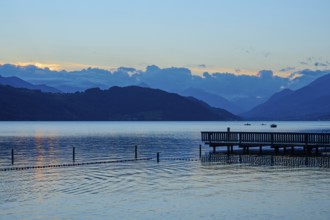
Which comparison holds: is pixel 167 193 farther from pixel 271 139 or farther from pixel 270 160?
pixel 271 139

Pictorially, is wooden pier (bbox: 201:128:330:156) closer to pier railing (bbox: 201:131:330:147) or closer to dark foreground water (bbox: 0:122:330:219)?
pier railing (bbox: 201:131:330:147)

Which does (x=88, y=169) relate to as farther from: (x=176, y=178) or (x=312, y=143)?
(x=312, y=143)

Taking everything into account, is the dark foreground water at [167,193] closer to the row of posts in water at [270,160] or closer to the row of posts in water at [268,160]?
the row of posts in water at [270,160]

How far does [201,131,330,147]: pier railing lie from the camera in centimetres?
7419

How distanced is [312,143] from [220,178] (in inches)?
1121

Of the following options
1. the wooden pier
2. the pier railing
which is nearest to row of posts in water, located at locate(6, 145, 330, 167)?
the wooden pier

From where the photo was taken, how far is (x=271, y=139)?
7681cm

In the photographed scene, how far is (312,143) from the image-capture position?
7438cm

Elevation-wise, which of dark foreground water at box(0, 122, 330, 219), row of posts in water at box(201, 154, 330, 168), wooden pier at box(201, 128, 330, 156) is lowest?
dark foreground water at box(0, 122, 330, 219)

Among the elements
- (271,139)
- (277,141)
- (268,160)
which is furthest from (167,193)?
(277,141)

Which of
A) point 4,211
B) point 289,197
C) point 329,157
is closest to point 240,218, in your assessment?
point 289,197

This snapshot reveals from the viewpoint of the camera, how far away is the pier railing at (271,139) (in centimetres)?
7419

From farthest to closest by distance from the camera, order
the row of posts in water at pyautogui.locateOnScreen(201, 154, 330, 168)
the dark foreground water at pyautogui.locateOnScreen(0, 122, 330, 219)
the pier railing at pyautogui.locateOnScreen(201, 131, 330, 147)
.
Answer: the pier railing at pyautogui.locateOnScreen(201, 131, 330, 147), the row of posts in water at pyautogui.locateOnScreen(201, 154, 330, 168), the dark foreground water at pyautogui.locateOnScreen(0, 122, 330, 219)

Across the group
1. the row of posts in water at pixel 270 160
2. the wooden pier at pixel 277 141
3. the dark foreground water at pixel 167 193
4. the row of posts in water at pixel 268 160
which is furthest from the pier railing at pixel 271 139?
the dark foreground water at pixel 167 193
